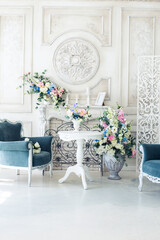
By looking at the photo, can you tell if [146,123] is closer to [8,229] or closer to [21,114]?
[21,114]

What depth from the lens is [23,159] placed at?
4.53m

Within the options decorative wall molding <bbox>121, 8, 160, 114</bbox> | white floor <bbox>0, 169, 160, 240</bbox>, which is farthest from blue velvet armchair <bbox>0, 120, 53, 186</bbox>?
decorative wall molding <bbox>121, 8, 160, 114</bbox>

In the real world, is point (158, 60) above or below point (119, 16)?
below

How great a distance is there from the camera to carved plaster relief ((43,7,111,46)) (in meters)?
5.74

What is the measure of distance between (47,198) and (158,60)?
10.5 ft

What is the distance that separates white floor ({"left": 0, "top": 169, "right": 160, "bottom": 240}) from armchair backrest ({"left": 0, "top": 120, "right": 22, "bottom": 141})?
692 mm

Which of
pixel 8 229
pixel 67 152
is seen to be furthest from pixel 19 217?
pixel 67 152

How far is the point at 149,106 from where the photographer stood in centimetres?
543

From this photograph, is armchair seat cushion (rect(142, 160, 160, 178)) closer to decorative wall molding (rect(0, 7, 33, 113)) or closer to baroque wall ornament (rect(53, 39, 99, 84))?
baroque wall ornament (rect(53, 39, 99, 84))

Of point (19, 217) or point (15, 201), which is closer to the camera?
point (19, 217)

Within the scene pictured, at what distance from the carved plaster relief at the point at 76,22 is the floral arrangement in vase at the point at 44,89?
2.48 ft

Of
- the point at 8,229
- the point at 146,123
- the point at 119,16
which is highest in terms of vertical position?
the point at 119,16

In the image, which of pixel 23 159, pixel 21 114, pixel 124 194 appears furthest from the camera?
pixel 21 114

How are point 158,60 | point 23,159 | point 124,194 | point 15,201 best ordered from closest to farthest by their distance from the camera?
point 15,201
point 124,194
point 23,159
point 158,60
